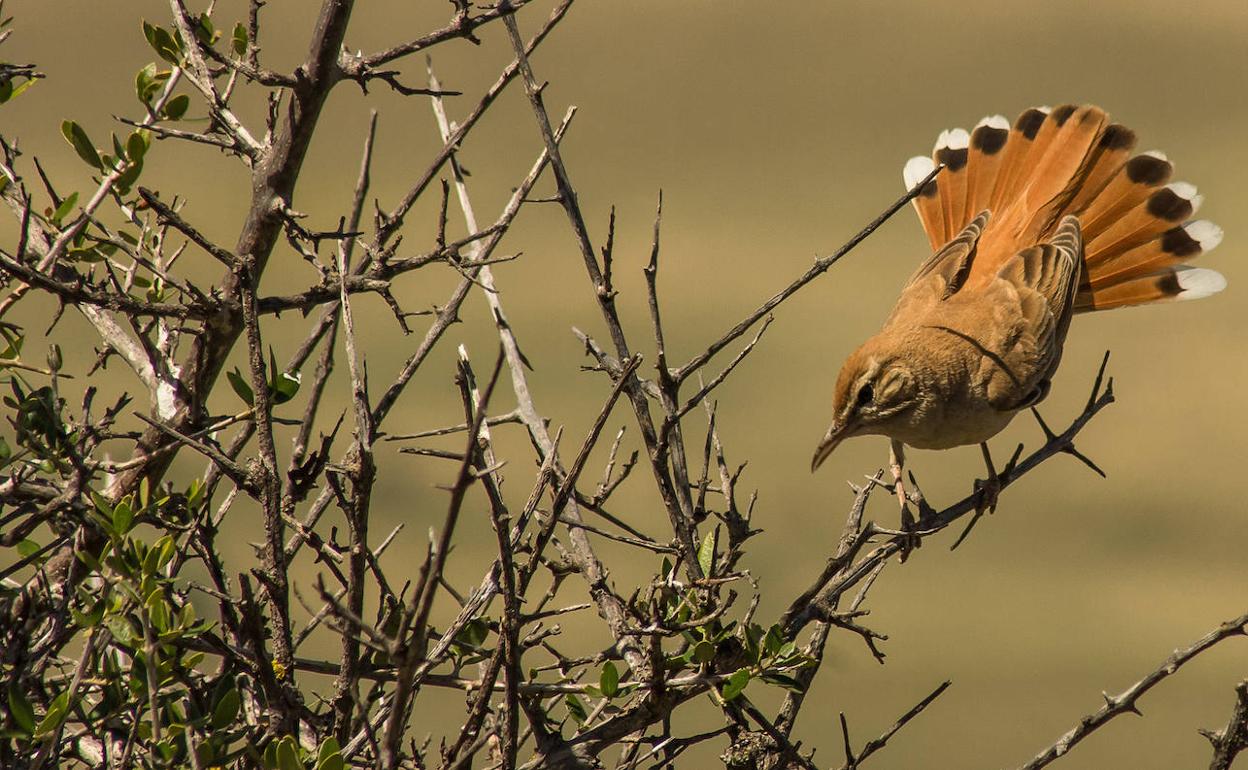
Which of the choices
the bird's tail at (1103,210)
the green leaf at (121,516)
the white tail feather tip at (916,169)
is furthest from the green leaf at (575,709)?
the white tail feather tip at (916,169)

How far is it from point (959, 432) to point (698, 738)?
249cm

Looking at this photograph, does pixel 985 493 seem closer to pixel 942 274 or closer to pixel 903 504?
pixel 903 504

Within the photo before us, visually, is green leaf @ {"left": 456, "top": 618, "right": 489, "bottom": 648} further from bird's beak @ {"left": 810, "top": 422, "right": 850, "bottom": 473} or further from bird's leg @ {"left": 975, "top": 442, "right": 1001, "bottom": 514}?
bird's beak @ {"left": 810, "top": 422, "right": 850, "bottom": 473}

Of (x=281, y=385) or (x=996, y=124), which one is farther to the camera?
(x=996, y=124)

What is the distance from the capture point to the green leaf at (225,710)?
6.17 feet

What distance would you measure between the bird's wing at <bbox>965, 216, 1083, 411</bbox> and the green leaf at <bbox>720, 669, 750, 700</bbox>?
2617 mm

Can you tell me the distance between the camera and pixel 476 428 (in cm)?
123

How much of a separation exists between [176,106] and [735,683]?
5.13 feet

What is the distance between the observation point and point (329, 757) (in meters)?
1.71

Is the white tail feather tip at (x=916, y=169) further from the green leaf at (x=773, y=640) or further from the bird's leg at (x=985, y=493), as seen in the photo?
the green leaf at (x=773, y=640)

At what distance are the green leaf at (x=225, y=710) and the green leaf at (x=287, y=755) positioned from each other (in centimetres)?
22

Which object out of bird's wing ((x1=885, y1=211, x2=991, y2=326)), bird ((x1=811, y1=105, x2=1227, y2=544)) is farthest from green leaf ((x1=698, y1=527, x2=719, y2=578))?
bird's wing ((x1=885, y1=211, x2=991, y2=326))

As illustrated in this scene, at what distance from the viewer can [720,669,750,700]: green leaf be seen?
209cm

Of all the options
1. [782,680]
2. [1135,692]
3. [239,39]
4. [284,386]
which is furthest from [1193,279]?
[284,386]
